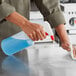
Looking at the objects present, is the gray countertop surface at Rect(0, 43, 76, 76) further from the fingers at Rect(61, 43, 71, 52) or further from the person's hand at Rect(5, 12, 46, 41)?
the person's hand at Rect(5, 12, 46, 41)

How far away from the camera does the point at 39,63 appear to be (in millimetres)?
1270

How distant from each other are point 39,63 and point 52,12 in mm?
430

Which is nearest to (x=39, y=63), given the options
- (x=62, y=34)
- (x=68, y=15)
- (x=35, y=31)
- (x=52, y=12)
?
(x=35, y=31)

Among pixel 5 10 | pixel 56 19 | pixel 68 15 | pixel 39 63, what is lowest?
pixel 68 15

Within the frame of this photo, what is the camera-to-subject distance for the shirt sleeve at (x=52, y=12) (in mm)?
1538

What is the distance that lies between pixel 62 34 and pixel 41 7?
0.79ft

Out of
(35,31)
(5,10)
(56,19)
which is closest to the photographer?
(35,31)

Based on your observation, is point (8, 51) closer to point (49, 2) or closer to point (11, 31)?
point (11, 31)

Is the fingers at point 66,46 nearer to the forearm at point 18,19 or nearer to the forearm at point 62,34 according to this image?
the forearm at point 62,34

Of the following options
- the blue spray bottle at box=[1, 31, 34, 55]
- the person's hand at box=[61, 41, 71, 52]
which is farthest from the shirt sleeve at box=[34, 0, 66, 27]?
the blue spray bottle at box=[1, 31, 34, 55]

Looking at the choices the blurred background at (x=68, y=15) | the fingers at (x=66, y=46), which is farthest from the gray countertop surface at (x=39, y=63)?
the blurred background at (x=68, y=15)

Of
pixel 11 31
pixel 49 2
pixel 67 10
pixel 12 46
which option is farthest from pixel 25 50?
pixel 67 10

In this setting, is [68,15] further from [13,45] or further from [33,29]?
[33,29]

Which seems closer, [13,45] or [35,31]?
[35,31]
